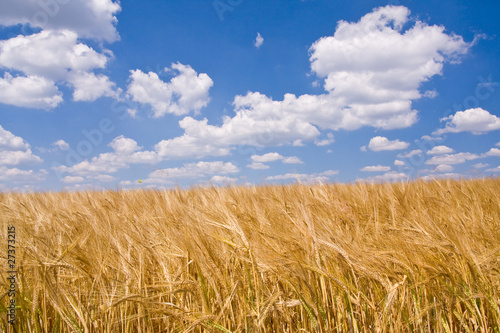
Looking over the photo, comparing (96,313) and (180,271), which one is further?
(180,271)

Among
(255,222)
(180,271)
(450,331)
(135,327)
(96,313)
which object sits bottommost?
(450,331)

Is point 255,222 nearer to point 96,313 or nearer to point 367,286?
point 367,286

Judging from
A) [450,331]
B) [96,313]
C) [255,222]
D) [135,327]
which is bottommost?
[450,331]

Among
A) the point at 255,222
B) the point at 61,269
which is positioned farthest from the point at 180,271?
the point at 255,222

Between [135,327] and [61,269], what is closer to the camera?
[135,327]

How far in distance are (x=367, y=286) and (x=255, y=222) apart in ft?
2.96

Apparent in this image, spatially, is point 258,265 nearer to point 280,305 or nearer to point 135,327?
point 280,305

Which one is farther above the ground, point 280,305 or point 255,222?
point 255,222

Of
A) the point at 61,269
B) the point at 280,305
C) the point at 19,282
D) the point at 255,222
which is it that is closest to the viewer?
the point at 280,305

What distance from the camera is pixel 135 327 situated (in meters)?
1.46

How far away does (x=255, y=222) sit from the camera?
2.24m

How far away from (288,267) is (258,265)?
148 millimetres

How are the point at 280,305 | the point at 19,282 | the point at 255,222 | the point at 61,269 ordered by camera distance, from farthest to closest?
the point at 255,222
the point at 61,269
the point at 19,282
the point at 280,305

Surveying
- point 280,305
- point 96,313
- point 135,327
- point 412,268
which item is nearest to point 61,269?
point 96,313
